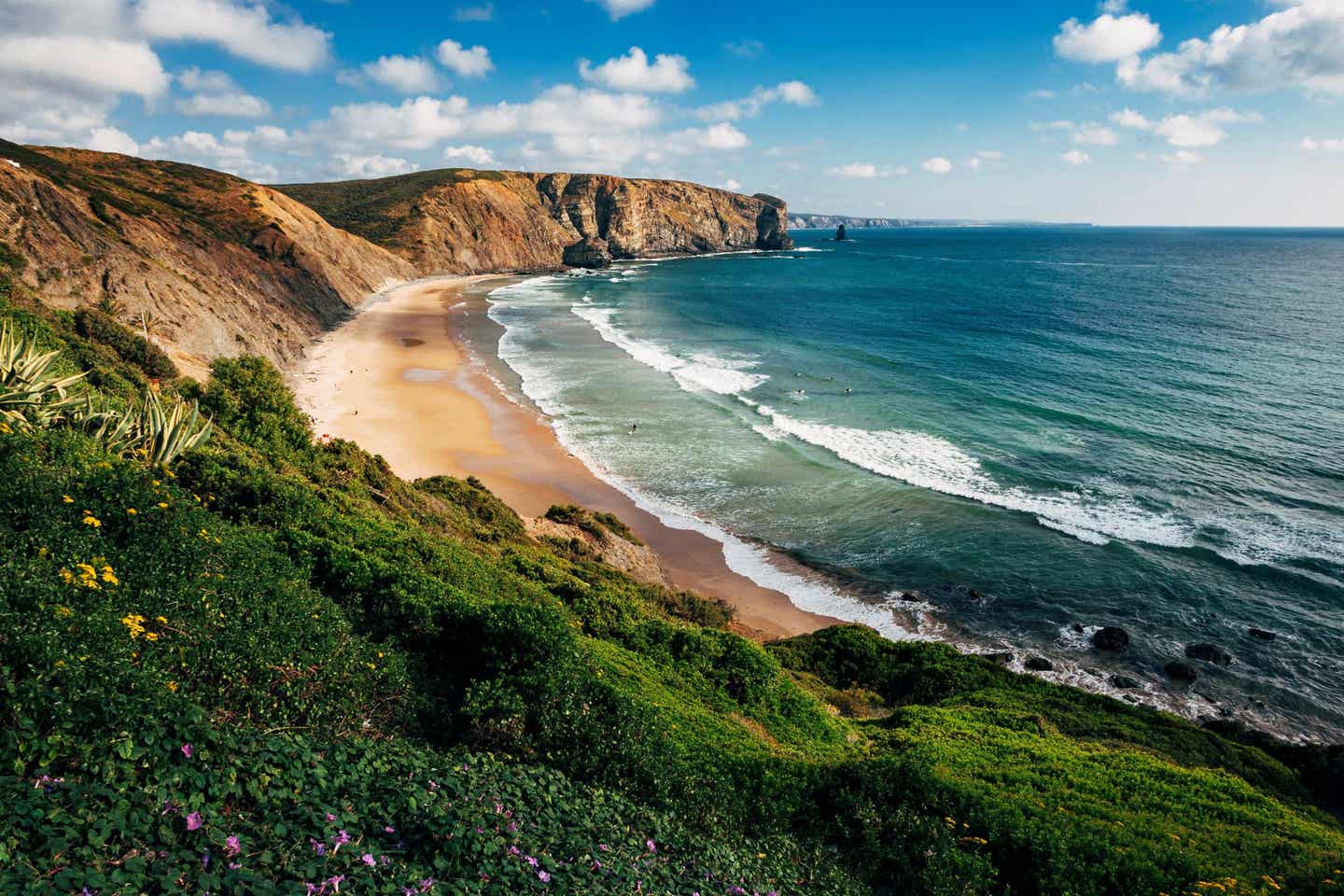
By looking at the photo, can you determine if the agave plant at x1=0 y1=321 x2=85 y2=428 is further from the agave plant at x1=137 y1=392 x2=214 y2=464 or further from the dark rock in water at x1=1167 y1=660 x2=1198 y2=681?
the dark rock in water at x1=1167 y1=660 x2=1198 y2=681

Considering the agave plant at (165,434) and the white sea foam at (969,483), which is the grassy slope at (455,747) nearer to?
the agave plant at (165,434)

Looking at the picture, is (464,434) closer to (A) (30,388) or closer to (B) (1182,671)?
(A) (30,388)

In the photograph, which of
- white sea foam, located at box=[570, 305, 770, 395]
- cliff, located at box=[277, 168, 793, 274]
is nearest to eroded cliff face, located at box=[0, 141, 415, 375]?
cliff, located at box=[277, 168, 793, 274]

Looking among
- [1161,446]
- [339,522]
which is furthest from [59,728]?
[1161,446]

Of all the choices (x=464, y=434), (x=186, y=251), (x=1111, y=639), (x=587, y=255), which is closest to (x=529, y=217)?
(x=587, y=255)

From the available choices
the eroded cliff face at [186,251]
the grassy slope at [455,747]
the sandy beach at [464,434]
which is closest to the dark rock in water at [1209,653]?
the grassy slope at [455,747]

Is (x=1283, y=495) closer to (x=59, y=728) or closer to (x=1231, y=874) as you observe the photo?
(x=1231, y=874)
